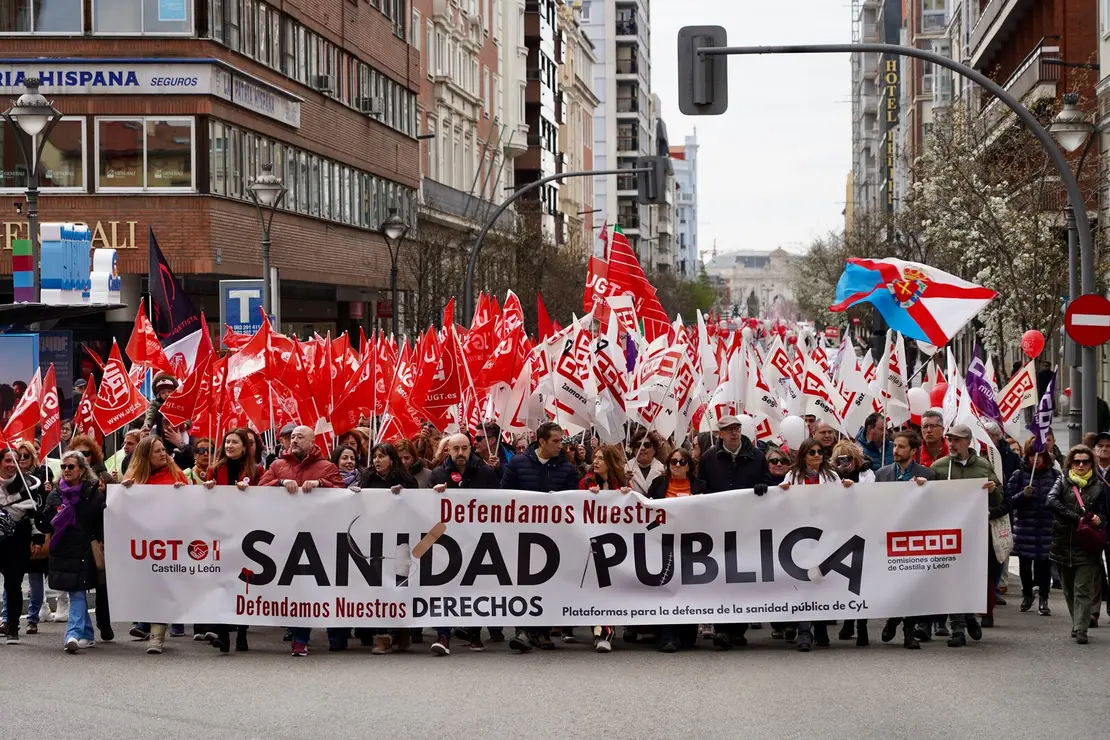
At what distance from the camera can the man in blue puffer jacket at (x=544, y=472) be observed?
42.7ft

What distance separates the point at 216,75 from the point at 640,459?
23234 millimetres

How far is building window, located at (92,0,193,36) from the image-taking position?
116ft

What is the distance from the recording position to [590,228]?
111 metres

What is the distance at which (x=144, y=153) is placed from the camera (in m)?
35.5

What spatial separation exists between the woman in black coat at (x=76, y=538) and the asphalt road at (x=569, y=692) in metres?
0.27

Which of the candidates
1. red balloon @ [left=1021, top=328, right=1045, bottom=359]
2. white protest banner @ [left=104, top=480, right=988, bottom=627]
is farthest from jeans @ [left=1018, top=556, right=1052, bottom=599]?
red balloon @ [left=1021, top=328, right=1045, bottom=359]

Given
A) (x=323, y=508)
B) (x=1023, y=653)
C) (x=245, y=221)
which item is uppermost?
(x=245, y=221)

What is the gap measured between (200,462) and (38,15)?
72.4 feet

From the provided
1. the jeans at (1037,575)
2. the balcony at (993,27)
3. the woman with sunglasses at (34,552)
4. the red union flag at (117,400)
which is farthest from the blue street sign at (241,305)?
the balcony at (993,27)

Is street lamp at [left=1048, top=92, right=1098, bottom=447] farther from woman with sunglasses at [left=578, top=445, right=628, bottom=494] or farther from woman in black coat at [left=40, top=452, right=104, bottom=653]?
woman in black coat at [left=40, top=452, right=104, bottom=653]

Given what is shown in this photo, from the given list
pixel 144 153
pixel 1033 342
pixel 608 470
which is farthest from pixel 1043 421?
pixel 144 153

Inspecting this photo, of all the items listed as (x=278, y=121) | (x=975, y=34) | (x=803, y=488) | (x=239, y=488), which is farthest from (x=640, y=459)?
(x=975, y=34)

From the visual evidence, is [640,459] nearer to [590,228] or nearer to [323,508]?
[323,508]

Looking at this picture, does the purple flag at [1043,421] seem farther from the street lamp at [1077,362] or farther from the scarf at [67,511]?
the scarf at [67,511]
